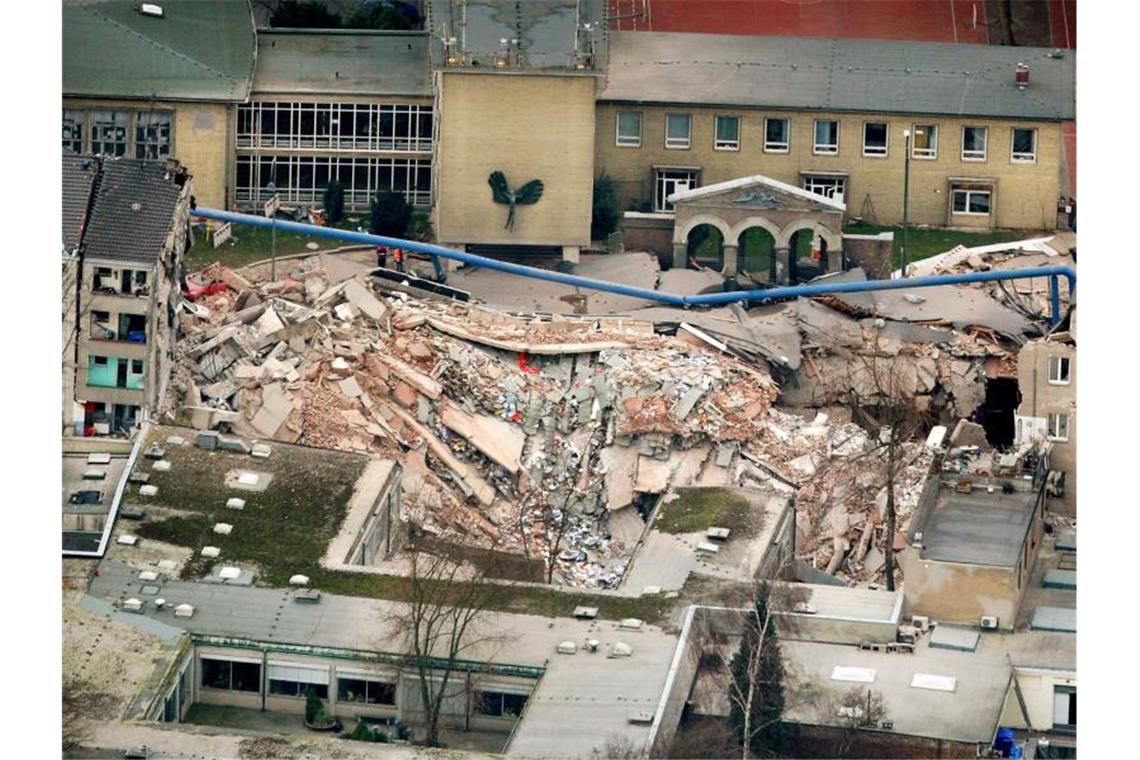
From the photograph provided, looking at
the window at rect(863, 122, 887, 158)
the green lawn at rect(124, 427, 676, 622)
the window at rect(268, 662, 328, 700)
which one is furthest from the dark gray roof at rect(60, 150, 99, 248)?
the window at rect(863, 122, 887, 158)

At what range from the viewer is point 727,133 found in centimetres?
11925

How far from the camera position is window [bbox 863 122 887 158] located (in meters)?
119

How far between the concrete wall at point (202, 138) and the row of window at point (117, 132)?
A: 0.17m

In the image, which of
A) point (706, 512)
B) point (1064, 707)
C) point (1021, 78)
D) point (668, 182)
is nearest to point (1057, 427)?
point (706, 512)

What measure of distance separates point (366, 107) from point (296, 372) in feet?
49.7

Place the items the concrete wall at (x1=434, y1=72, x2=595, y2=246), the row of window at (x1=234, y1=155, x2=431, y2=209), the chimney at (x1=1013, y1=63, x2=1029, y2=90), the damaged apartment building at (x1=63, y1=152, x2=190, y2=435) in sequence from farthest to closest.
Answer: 1. the chimney at (x1=1013, y1=63, x2=1029, y2=90)
2. the row of window at (x1=234, y1=155, x2=431, y2=209)
3. the concrete wall at (x1=434, y1=72, x2=595, y2=246)
4. the damaged apartment building at (x1=63, y1=152, x2=190, y2=435)

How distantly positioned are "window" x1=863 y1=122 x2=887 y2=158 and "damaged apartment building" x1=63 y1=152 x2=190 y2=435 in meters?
23.5

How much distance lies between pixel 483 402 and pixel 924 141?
18.3 meters

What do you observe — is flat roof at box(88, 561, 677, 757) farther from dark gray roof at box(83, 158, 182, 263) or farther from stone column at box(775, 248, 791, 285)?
stone column at box(775, 248, 791, 285)

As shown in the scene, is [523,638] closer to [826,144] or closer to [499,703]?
[499,703]

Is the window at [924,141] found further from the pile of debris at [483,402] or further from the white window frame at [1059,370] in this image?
the white window frame at [1059,370]

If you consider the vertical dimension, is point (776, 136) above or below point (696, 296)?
above

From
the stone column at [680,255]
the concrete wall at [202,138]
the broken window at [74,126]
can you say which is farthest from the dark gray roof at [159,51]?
the stone column at [680,255]

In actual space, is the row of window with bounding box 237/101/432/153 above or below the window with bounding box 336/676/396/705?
above
